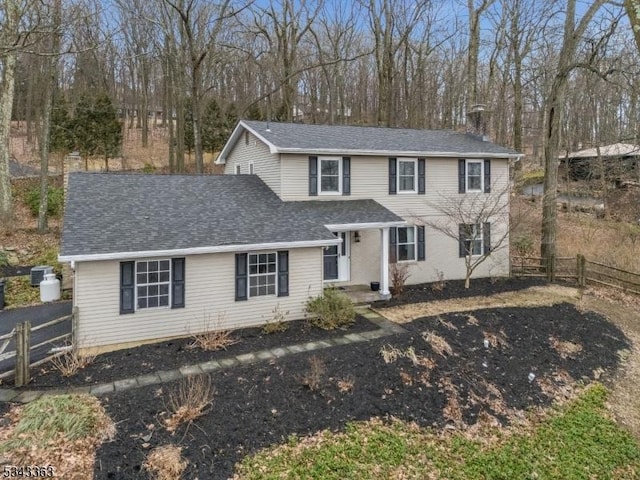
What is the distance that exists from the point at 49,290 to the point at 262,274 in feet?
23.7

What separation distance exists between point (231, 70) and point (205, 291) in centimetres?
3304

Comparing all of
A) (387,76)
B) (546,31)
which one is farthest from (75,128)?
(546,31)

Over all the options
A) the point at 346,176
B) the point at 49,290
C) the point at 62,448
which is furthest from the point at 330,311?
the point at 49,290

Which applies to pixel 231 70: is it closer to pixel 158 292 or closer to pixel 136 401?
pixel 158 292

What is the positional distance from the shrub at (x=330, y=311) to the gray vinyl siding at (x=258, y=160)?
4.29 meters

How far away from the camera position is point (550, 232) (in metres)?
17.7

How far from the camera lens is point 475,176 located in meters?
16.3

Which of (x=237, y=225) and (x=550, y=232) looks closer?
(x=237, y=225)

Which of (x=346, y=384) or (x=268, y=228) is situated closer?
(x=346, y=384)

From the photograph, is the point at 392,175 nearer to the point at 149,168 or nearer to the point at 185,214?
the point at 185,214

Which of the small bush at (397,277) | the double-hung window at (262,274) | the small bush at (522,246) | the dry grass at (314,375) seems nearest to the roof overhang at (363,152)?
the double-hung window at (262,274)

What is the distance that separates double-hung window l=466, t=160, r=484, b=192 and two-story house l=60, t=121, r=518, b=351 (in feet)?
0.13

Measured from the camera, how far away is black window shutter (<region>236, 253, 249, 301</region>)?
36.0 feet

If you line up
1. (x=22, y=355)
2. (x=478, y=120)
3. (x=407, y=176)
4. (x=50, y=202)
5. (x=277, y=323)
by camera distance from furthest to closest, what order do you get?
1. (x=50, y=202)
2. (x=478, y=120)
3. (x=407, y=176)
4. (x=277, y=323)
5. (x=22, y=355)
